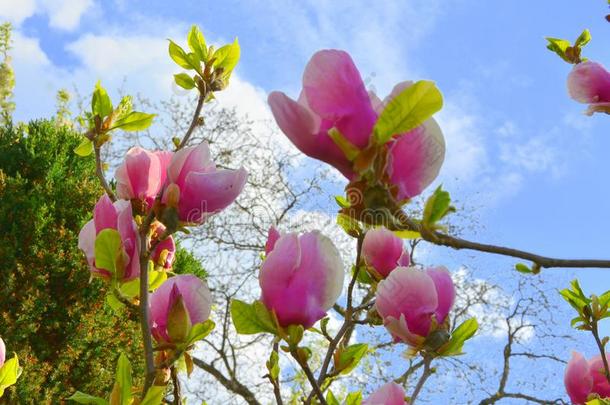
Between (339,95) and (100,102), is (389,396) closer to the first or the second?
(339,95)

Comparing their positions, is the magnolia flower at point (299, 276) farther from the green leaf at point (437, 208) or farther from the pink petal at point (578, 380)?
the pink petal at point (578, 380)

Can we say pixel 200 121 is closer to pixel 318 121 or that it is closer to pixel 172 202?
pixel 172 202

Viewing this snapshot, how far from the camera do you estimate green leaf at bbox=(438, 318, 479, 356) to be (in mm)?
959

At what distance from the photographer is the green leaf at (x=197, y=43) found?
51.3 inches

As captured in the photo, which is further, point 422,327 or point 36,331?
point 36,331

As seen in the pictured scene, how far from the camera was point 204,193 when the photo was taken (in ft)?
2.84

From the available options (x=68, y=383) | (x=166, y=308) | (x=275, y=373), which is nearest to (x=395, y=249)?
(x=275, y=373)

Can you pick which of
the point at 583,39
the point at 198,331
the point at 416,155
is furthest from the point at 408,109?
the point at 583,39

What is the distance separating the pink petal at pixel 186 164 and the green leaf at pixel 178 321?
0.17m

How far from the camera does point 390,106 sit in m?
0.63

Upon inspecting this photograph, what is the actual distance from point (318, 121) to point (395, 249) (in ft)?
1.72

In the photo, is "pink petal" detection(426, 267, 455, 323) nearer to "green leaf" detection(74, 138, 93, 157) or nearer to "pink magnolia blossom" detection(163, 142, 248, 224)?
"pink magnolia blossom" detection(163, 142, 248, 224)

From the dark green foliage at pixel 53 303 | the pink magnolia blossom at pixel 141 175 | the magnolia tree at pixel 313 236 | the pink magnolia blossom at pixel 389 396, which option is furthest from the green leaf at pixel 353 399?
the dark green foliage at pixel 53 303

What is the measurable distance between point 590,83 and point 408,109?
2.66 ft
